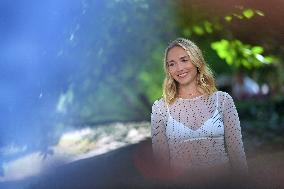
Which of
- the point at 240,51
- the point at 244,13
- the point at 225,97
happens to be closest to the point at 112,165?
the point at 244,13

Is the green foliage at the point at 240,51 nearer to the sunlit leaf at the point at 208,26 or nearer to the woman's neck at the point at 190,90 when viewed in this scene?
the sunlit leaf at the point at 208,26

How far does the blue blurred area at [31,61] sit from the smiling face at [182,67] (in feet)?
3.99

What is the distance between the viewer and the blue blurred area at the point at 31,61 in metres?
3.37

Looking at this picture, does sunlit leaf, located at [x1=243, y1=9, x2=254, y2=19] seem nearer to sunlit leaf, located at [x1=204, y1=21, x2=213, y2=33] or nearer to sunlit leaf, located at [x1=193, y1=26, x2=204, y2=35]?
sunlit leaf, located at [x1=204, y1=21, x2=213, y2=33]

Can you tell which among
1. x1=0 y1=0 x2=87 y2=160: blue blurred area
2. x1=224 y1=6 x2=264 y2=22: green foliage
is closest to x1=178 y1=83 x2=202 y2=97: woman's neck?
x1=0 y1=0 x2=87 y2=160: blue blurred area

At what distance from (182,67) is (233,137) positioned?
0.44 meters

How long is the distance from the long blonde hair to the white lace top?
0.04 meters

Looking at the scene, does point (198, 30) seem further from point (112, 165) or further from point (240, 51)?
point (112, 165)

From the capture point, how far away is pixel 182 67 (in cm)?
265

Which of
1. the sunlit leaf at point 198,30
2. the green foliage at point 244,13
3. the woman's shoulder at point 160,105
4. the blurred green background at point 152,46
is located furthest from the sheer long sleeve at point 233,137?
the sunlit leaf at point 198,30

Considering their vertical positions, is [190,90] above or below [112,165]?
above

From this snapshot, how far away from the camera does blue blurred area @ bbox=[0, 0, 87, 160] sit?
337 cm

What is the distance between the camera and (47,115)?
4.41m

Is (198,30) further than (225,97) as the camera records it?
Yes
